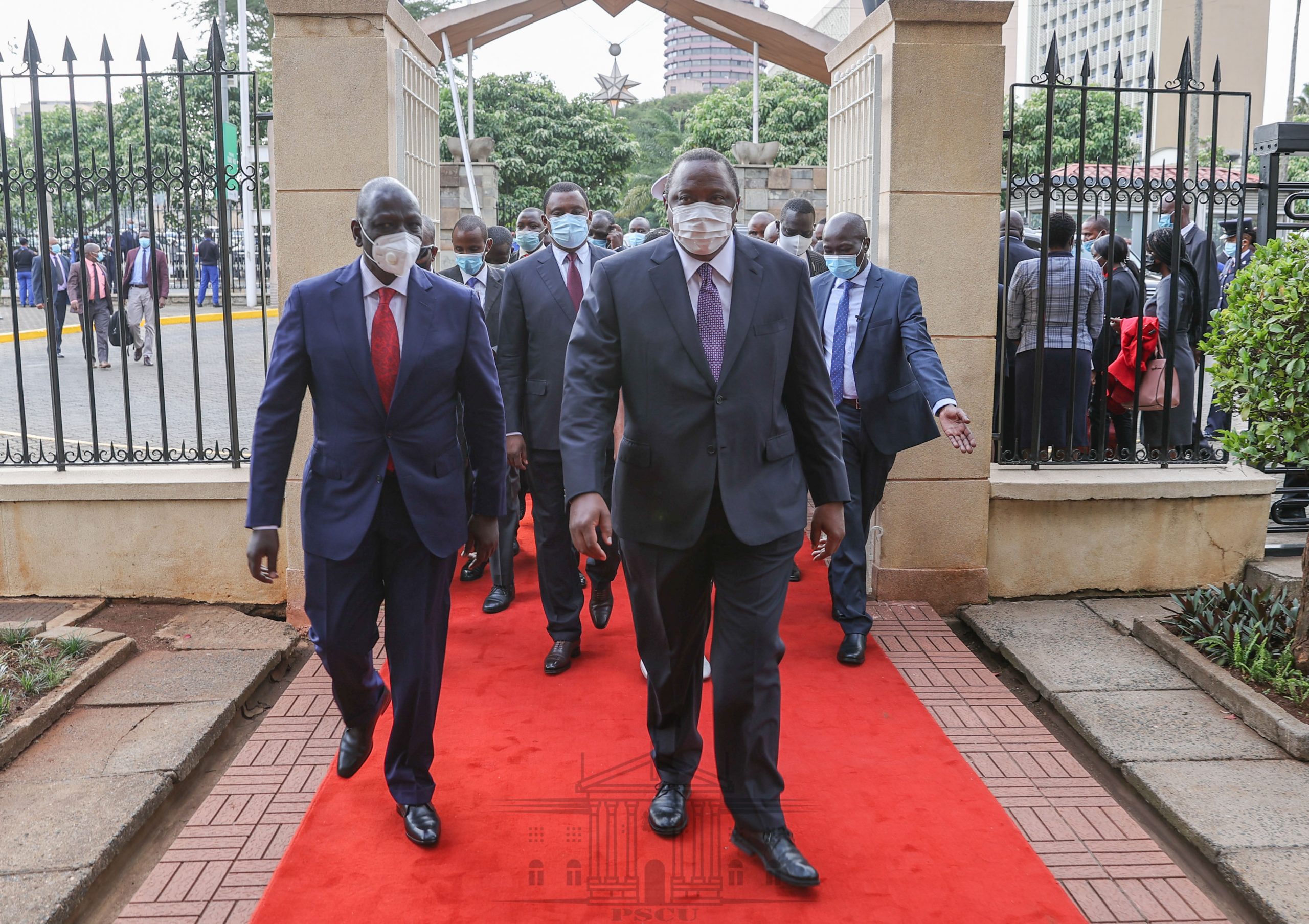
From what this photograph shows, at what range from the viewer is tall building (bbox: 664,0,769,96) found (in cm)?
16375

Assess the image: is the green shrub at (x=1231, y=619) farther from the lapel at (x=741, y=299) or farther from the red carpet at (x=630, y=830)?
the lapel at (x=741, y=299)

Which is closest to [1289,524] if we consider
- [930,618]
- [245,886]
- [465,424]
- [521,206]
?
[930,618]

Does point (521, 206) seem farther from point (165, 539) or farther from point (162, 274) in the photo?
point (165, 539)

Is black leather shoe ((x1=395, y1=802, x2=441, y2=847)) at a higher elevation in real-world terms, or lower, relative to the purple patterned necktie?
lower

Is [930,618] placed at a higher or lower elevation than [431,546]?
lower

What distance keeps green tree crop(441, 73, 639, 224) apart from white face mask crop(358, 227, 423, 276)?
30.2 m

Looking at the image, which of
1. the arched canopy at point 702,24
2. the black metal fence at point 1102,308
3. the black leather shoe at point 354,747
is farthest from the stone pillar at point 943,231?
the arched canopy at point 702,24

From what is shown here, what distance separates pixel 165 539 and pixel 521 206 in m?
27.1

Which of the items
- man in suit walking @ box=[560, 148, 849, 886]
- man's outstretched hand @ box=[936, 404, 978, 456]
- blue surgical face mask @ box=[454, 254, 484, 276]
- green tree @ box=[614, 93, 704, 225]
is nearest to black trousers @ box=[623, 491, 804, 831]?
man in suit walking @ box=[560, 148, 849, 886]

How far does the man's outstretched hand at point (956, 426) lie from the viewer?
4.74 meters

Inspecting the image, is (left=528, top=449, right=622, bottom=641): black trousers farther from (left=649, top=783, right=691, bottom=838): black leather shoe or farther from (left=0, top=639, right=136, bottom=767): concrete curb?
(left=0, top=639, right=136, bottom=767): concrete curb

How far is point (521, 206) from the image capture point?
3216 cm

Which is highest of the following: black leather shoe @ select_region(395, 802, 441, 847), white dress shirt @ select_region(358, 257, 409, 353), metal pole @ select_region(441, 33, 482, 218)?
metal pole @ select_region(441, 33, 482, 218)

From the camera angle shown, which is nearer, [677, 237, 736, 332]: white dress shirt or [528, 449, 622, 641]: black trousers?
[677, 237, 736, 332]: white dress shirt
